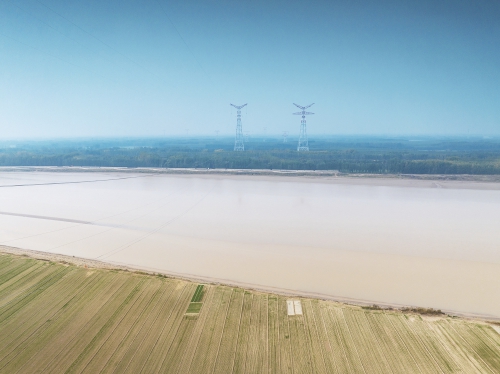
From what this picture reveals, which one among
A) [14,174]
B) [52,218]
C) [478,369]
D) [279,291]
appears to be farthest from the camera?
[14,174]

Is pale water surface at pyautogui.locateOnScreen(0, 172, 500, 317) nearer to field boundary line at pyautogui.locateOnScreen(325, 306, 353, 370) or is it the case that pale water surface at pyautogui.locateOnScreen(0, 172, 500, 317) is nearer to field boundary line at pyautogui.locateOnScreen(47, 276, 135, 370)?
field boundary line at pyautogui.locateOnScreen(325, 306, 353, 370)

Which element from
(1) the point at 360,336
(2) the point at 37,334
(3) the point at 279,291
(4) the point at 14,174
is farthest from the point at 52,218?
(4) the point at 14,174

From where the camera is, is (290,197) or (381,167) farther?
(381,167)

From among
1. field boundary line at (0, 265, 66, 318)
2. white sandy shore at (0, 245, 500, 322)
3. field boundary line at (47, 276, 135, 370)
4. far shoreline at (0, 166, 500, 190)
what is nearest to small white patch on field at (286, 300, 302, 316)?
white sandy shore at (0, 245, 500, 322)

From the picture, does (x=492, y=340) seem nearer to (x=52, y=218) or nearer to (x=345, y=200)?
(x=345, y=200)

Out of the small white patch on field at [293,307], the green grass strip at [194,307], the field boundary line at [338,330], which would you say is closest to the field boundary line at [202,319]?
the green grass strip at [194,307]

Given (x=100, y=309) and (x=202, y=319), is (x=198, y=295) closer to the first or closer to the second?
(x=202, y=319)

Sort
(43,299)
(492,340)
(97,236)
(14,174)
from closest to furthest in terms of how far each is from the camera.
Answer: (492,340), (43,299), (97,236), (14,174)
